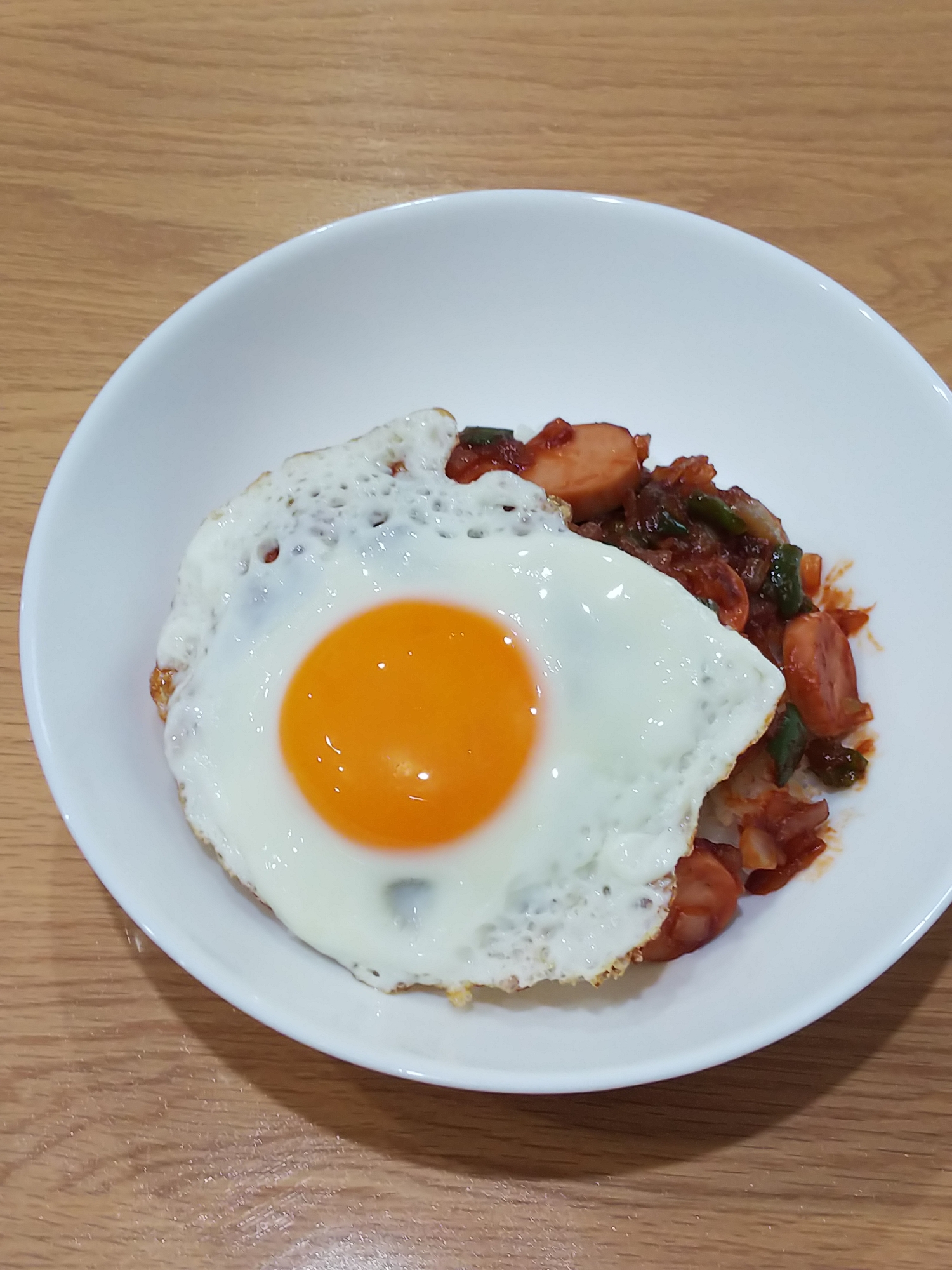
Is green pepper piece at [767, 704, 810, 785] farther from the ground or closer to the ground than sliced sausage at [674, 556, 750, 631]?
closer to the ground

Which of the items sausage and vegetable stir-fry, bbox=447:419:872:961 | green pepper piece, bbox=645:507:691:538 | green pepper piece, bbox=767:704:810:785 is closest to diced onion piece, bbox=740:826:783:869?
sausage and vegetable stir-fry, bbox=447:419:872:961

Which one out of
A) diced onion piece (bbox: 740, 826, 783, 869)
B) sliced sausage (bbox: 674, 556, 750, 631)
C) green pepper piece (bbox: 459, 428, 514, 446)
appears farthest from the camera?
green pepper piece (bbox: 459, 428, 514, 446)

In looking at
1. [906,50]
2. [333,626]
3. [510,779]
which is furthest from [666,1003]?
[906,50]

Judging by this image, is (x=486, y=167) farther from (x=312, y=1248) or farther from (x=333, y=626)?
(x=312, y=1248)

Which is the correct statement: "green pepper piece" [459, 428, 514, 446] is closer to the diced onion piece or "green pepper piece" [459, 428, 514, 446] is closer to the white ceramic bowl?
the white ceramic bowl

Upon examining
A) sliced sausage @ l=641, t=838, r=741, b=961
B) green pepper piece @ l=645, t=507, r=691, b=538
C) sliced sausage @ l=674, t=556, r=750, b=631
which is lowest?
sliced sausage @ l=641, t=838, r=741, b=961

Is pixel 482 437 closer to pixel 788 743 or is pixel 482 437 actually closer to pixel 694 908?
pixel 788 743
